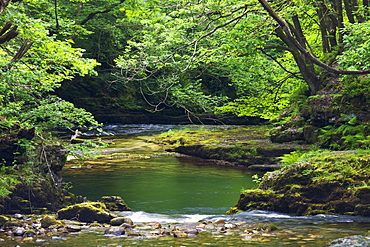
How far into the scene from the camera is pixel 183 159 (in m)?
20.5

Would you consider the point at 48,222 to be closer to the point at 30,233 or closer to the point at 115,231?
the point at 30,233

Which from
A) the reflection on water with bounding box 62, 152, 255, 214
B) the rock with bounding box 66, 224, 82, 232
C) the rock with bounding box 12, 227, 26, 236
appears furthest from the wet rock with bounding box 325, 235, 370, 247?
the rock with bounding box 12, 227, 26, 236

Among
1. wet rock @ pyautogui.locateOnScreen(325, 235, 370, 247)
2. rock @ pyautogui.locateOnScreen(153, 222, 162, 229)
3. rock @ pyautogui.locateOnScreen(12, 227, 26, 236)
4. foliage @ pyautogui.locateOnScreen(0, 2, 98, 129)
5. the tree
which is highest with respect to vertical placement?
the tree

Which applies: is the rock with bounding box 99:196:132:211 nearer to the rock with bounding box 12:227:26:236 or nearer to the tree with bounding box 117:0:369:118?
the rock with bounding box 12:227:26:236

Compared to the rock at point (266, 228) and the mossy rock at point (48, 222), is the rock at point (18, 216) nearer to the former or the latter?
the mossy rock at point (48, 222)

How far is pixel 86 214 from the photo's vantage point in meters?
9.78

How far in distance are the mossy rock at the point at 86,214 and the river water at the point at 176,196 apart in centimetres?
84

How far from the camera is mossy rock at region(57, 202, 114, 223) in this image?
31.9 ft

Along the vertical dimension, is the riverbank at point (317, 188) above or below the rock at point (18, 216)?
above

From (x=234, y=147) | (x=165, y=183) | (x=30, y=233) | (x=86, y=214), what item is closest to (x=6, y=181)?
(x=86, y=214)

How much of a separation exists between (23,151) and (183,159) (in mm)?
10262

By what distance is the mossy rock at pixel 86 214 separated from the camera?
9.71 metres

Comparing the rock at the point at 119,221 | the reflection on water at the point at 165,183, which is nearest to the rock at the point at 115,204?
the reflection on water at the point at 165,183

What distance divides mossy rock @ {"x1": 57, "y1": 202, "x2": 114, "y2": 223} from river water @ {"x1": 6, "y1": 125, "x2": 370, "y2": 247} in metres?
0.84
